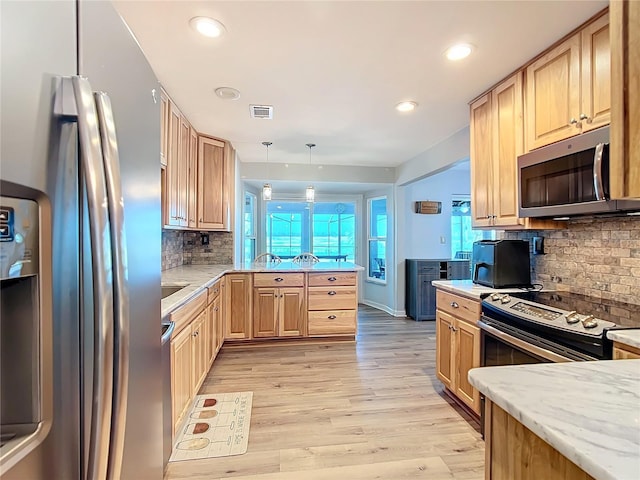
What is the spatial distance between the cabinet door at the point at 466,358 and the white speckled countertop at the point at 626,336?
86 cm

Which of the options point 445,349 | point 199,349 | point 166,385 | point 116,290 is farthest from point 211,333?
point 116,290

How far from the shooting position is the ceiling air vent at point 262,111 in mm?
2800

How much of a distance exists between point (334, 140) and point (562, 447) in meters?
3.54

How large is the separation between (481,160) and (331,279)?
6.71 feet

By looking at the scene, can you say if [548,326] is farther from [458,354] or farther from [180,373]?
[180,373]

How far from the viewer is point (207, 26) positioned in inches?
68.2

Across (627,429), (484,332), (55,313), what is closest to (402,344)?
(484,332)

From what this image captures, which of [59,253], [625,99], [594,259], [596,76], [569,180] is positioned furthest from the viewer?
[594,259]

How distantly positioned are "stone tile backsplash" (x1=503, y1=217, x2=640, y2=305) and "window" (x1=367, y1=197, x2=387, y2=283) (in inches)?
128

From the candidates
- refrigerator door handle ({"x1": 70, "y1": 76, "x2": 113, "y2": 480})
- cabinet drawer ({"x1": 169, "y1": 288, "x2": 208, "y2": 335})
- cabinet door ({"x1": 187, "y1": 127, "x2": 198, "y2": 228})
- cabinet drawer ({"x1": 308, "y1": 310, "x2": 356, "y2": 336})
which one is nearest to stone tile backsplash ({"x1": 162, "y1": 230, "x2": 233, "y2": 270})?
cabinet door ({"x1": 187, "y1": 127, "x2": 198, "y2": 228})

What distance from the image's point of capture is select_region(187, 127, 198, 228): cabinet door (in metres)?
3.31

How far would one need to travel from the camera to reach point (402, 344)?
12.8 ft

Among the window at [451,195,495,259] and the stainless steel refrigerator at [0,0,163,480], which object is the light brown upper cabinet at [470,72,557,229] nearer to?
the stainless steel refrigerator at [0,0,163,480]

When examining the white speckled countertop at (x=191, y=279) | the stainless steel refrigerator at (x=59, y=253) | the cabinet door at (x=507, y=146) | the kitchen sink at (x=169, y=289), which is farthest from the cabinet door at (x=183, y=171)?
the cabinet door at (x=507, y=146)
